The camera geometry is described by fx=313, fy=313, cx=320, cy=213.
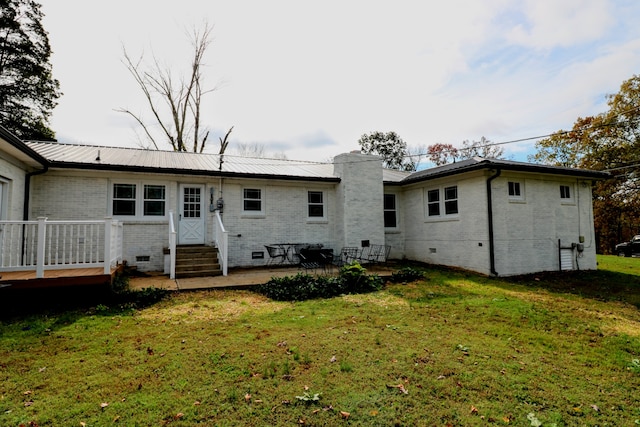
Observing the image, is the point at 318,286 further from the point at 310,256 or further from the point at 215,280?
the point at 310,256

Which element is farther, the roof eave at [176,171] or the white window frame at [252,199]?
the white window frame at [252,199]

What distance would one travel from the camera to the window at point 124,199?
33.5ft

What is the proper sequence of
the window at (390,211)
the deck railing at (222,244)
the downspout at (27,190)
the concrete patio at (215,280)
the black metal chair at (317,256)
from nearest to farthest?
the concrete patio at (215,280) → the downspout at (27,190) → the deck railing at (222,244) → the black metal chair at (317,256) → the window at (390,211)

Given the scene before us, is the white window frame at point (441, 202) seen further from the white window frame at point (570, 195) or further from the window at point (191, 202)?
the window at point (191, 202)

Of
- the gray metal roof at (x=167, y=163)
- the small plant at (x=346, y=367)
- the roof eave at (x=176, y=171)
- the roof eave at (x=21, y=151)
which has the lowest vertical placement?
the small plant at (x=346, y=367)

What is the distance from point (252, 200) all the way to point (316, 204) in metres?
2.65

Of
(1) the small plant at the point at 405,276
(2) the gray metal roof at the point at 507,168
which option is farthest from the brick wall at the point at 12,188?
(2) the gray metal roof at the point at 507,168

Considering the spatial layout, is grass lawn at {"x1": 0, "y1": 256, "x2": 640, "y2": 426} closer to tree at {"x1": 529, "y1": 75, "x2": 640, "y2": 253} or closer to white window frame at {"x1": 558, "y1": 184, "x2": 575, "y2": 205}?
white window frame at {"x1": 558, "y1": 184, "x2": 575, "y2": 205}

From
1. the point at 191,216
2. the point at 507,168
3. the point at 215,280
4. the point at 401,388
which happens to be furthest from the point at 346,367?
the point at 507,168

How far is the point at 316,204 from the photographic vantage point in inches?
514

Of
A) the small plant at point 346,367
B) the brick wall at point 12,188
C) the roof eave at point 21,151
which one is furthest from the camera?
the brick wall at point 12,188

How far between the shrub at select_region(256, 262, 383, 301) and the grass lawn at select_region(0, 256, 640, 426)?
0.57 meters

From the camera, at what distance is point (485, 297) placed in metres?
7.72

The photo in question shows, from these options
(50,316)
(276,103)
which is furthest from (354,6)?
(50,316)
